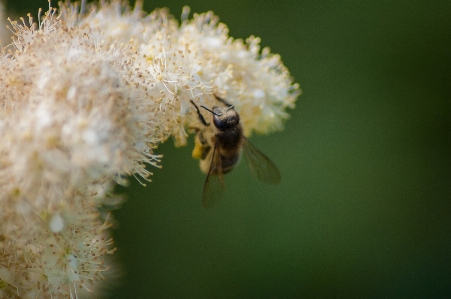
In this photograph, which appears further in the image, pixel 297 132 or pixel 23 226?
pixel 297 132

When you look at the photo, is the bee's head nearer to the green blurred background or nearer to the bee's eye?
the bee's eye

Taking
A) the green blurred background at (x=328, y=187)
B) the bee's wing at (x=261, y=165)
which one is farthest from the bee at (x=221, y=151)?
the green blurred background at (x=328, y=187)

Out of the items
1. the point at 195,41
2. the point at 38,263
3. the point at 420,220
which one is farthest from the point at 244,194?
the point at 38,263

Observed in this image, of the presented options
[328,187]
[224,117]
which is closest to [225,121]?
[224,117]

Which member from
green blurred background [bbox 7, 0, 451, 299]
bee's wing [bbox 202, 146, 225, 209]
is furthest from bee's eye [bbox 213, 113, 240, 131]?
green blurred background [bbox 7, 0, 451, 299]

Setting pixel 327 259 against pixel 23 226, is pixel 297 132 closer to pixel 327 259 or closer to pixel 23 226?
pixel 327 259

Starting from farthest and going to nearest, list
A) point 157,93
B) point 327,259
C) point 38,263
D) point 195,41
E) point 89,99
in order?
point 327,259 < point 195,41 < point 157,93 < point 38,263 < point 89,99
